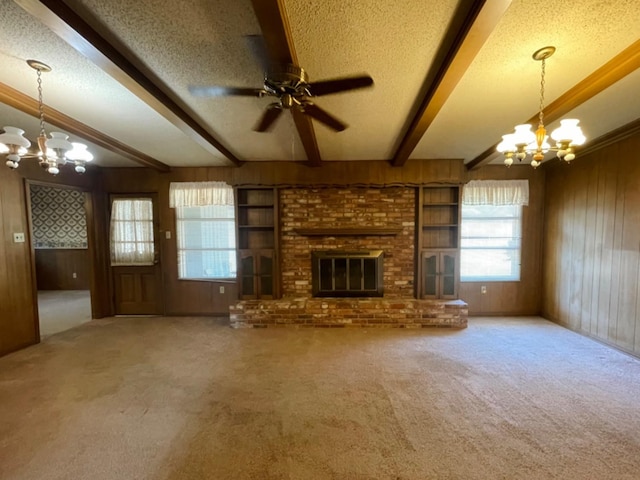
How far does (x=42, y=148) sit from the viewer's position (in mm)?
2148

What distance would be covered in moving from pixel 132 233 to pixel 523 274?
649cm

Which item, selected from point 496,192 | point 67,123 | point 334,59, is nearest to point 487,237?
point 496,192

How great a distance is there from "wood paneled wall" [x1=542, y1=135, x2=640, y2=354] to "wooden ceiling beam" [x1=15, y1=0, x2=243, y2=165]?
4.71m

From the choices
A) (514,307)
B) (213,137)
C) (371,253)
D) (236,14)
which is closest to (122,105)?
(213,137)

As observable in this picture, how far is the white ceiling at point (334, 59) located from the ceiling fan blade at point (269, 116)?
0.68 feet

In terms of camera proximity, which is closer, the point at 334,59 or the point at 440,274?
the point at 334,59

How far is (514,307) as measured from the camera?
457 cm

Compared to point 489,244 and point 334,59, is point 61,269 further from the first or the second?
point 489,244

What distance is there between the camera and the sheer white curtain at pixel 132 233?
4.70 metres

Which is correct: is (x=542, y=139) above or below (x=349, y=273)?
above

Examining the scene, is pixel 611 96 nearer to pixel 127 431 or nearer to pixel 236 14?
pixel 236 14

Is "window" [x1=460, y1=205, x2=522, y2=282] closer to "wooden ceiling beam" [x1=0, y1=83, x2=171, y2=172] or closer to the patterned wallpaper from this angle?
"wooden ceiling beam" [x1=0, y1=83, x2=171, y2=172]

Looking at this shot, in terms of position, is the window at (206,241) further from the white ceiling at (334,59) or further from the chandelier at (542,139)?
the chandelier at (542,139)

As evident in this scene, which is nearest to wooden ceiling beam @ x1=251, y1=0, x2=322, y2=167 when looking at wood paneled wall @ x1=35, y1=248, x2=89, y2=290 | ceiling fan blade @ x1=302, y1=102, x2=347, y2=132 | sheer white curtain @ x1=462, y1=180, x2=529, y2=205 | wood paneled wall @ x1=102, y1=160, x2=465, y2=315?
ceiling fan blade @ x1=302, y1=102, x2=347, y2=132
